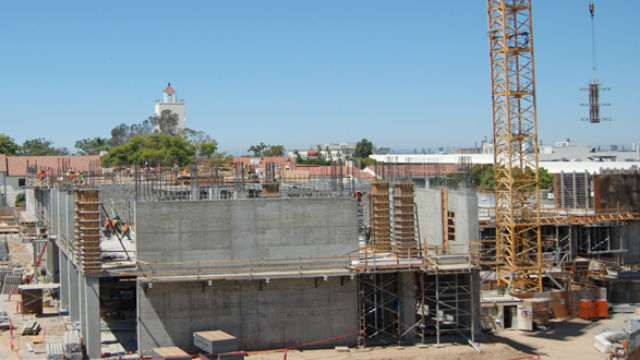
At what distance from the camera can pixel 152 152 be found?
250 ft

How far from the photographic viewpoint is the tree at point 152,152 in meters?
75.8

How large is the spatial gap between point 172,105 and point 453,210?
96394 millimetres

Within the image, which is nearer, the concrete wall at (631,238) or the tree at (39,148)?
the concrete wall at (631,238)

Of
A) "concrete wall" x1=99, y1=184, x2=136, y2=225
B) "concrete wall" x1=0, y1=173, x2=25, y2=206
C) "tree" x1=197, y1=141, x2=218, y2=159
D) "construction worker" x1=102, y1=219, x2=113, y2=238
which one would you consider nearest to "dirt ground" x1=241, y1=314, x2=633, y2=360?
"construction worker" x1=102, y1=219, x2=113, y2=238

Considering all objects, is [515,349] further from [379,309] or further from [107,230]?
[107,230]

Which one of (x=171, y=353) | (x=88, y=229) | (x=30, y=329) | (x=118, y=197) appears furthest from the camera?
(x=118, y=197)

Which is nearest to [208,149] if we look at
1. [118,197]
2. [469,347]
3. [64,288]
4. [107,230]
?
[118,197]

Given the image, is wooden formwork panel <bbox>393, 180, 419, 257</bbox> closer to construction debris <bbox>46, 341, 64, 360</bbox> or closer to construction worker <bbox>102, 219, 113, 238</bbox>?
construction debris <bbox>46, 341, 64, 360</bbox>

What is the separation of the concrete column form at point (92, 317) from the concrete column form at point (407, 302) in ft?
33.7

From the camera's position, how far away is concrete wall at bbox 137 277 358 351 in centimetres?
2338

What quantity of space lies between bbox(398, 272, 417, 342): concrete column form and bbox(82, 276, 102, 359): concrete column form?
10269 millimetres

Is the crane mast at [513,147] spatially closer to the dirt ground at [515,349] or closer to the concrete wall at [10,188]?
the dirt ground at [515,349]

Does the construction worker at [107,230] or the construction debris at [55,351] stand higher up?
the construction worker at [107,230]

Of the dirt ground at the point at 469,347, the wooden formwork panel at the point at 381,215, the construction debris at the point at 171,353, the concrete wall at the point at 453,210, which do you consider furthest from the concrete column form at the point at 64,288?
the concrete wall at the point at 453,210
